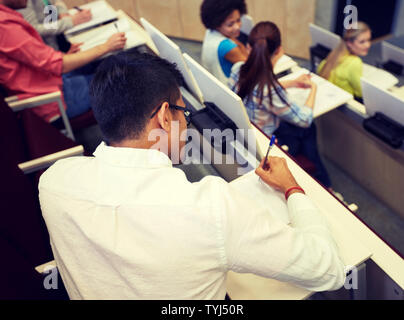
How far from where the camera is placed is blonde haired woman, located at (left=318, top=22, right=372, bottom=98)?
236 cm

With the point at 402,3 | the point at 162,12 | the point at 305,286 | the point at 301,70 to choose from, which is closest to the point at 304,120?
the point at 301,70

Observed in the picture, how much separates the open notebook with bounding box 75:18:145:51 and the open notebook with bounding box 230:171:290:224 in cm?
138

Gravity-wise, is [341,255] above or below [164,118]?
below

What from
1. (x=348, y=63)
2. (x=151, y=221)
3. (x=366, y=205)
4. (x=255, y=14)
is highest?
(x=151, y=221)

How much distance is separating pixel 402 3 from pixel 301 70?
2809mm

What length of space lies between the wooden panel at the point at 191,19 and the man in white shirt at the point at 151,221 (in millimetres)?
3380

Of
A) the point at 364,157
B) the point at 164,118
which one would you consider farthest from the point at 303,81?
the point at 164,118

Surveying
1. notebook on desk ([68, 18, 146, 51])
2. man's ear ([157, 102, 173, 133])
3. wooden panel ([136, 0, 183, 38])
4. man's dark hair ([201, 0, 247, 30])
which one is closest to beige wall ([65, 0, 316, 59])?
wooden panel ([136, 0, 183, 38])

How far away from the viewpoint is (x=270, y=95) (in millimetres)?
1843

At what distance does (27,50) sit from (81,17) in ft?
3.01

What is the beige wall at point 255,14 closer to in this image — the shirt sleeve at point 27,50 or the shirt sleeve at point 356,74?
the shirt sleeve at point 356,74

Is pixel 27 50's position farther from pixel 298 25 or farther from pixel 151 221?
pixel 298 25
